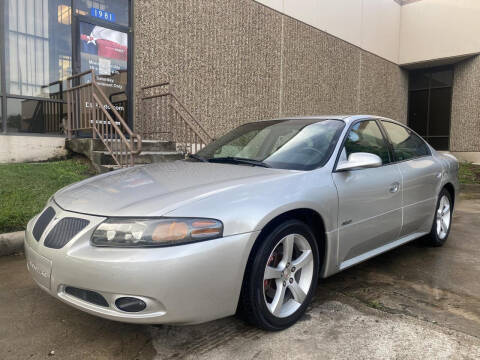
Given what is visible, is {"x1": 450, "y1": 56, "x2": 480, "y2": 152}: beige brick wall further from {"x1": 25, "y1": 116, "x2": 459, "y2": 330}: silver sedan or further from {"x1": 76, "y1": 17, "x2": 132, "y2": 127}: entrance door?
{"x1": 25, "y1": 116, "x2": 459, "y2": 330}: silver sedan

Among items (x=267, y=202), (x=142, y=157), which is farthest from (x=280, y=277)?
(x=142, y=157)

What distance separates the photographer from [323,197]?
2.69m

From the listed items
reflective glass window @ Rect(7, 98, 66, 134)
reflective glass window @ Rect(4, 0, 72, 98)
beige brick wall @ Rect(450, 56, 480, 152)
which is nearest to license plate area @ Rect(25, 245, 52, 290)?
reflective glass window @ Rect(7, 98, 66, 134)

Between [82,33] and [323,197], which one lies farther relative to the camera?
[82,33]

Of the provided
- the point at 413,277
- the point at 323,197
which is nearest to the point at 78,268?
the point at 323,197

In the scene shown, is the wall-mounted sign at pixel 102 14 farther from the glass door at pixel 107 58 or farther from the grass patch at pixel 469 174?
the grass patch at pixel 469 174

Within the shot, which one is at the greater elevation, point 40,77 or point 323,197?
point 40,77

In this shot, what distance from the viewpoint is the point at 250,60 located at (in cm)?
1070

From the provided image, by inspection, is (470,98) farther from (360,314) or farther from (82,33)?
(360,314)

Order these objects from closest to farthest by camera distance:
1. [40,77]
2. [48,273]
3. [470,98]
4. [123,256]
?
[123,256] < [48,273] < [40,77] < [470,98]

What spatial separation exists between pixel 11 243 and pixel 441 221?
4.57 meters

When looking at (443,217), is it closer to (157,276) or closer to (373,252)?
(373,252)

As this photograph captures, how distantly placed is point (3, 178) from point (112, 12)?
14.2 feet

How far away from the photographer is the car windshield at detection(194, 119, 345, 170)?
2.94 m
